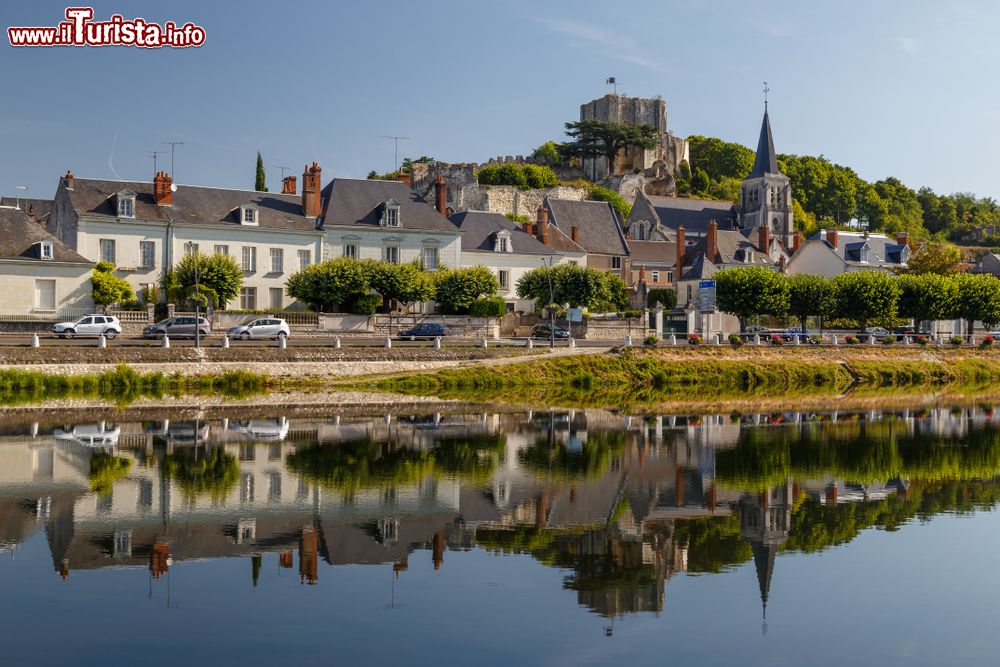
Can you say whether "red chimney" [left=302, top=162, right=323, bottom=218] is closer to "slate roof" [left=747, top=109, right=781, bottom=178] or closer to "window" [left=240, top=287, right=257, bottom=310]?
"window" [left=240, top=287, right=257, bottom=310]

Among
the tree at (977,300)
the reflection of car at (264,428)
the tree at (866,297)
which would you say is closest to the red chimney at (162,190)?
the reflection of car at (264,428)

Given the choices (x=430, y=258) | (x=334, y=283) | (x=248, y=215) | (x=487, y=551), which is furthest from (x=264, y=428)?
(x=430, y=258)

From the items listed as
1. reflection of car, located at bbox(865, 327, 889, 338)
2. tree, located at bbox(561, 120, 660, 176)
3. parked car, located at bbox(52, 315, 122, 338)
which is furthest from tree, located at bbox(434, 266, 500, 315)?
tree, located at bbox(561, 120, 660, 176)

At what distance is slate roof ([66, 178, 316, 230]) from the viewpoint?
163 ft

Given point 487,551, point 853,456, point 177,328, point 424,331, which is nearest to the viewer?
point 487,551

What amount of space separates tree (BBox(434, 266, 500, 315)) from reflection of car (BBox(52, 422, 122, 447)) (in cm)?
2702

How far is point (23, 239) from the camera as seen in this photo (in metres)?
44.3

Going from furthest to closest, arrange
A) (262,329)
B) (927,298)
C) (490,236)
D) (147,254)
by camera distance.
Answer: (490,236) → (927,298) → (147,254) → (262,329)

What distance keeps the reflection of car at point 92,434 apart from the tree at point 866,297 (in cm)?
4244

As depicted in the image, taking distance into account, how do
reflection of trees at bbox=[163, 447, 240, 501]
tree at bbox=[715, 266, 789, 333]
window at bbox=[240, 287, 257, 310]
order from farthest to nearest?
tree at bbox=[715, 266, 789, 333] < window at bbox=[240, 287, 257, 310] < reflection of trees at bbox=[163, 447, 240, 501]

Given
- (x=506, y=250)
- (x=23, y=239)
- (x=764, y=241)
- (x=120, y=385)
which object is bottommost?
(x=120, y=385)

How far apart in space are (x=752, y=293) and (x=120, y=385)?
34.9 metres

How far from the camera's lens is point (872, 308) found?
56469mm

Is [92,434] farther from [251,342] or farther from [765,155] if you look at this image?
[765,155]
